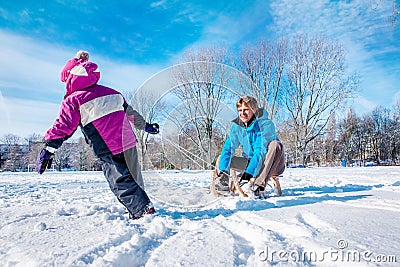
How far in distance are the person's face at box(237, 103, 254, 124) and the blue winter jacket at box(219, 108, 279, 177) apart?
2.0 inches

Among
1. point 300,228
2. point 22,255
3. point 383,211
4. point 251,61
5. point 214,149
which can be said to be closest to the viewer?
point 22,255

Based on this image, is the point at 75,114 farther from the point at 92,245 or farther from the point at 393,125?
the point at 393,125

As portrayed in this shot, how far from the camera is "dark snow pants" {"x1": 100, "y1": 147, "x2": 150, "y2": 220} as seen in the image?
1.85m

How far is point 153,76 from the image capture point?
2053 millimetres

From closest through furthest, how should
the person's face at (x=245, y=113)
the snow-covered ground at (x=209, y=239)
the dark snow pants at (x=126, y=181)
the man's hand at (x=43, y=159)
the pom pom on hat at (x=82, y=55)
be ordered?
the snow-covered ground at (x=209, y=239)
the man's hand at (x=43, y=159)
the dark snow pants at (x=126, y=181)
the pom pom on hat at (x=82, y=55)
the person's face at (x=245, y=113)

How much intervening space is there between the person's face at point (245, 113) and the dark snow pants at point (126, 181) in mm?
1052

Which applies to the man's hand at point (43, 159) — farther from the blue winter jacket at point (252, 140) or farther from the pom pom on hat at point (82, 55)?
the blue winter jacket at point (252, 140)

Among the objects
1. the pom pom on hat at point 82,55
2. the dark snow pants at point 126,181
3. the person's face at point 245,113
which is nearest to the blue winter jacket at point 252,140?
the person's face at point 245,113

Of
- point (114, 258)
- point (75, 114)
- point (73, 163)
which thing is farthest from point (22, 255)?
point (73, 163)

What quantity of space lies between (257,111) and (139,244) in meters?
1.71

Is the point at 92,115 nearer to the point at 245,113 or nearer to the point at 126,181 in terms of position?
the point at 126,181

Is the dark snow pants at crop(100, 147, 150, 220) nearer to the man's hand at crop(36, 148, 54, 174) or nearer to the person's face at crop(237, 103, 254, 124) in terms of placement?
the man's hand at crop(36, 148, 54, 174)

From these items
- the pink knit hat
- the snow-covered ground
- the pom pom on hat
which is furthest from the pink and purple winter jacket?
the snow-covered ground

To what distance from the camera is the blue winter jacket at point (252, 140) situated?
2.46 meters
